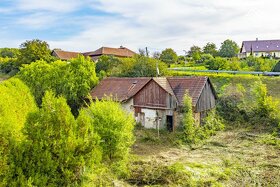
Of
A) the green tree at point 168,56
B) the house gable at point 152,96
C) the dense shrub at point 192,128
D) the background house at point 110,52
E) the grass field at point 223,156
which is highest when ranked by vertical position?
the background house at point 110,52

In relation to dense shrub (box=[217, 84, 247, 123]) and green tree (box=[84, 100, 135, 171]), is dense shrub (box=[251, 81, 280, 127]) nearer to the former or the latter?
dense shrub (box=[217, 84, 247, 123])

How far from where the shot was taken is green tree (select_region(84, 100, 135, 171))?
18.2 m

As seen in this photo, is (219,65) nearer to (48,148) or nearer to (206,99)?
(206,99)

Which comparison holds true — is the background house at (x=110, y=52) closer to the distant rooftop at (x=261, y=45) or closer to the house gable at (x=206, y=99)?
the distant rooftop at (x=261, y=45)

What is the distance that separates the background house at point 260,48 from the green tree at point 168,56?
21905 mm

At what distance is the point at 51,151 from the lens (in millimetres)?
13258

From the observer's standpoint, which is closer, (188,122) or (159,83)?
(188,122)

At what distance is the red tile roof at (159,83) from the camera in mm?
27797

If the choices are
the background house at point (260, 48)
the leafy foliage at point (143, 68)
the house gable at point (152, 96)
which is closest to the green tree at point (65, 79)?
the leafy foliage at point (143, 68)

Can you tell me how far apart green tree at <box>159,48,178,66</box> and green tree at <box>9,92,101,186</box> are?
50421 mm

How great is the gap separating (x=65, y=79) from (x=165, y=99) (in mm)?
12023

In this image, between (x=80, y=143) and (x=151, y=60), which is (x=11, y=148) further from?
(x=151, y=60)

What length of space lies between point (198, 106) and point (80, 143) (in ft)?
51.0

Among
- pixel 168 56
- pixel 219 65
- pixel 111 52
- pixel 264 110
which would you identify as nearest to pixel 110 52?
pixel 111 52
